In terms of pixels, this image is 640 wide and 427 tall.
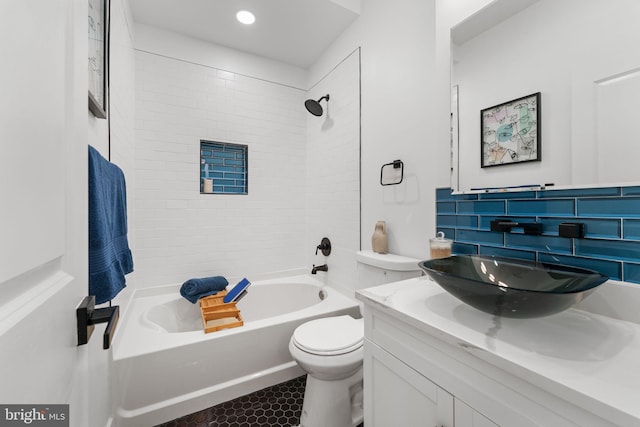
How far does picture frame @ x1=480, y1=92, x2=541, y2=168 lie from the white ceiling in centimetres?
160

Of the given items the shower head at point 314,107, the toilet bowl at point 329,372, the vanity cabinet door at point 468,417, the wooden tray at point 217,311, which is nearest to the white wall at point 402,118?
the shower head at point 314,107

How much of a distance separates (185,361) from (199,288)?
69 centimetres

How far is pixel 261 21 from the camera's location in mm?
2154

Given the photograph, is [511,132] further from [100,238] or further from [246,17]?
[246,17]

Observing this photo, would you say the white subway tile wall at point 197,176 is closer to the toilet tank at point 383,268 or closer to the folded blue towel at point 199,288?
the folded blue towel at point 199,288

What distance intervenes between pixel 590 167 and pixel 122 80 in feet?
8.00

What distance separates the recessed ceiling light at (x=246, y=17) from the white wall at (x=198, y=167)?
0.44m

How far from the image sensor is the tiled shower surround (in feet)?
Result: 2.67

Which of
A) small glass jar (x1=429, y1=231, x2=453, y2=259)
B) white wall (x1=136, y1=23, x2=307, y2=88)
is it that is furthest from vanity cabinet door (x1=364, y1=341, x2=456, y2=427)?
white wall (x1=136, y1=23, x2=307, y2=88)

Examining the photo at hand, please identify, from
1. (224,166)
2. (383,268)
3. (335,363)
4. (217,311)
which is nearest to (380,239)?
(383,268)

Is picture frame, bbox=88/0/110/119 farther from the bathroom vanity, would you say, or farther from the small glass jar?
the small glass jar

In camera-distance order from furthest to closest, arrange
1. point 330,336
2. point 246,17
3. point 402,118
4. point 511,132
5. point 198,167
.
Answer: point 198,167, point 246,17, point 402,118, point 330,336, point 511,132

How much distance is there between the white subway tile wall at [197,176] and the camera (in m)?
2.22

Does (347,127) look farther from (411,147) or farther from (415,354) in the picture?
(415,354)
